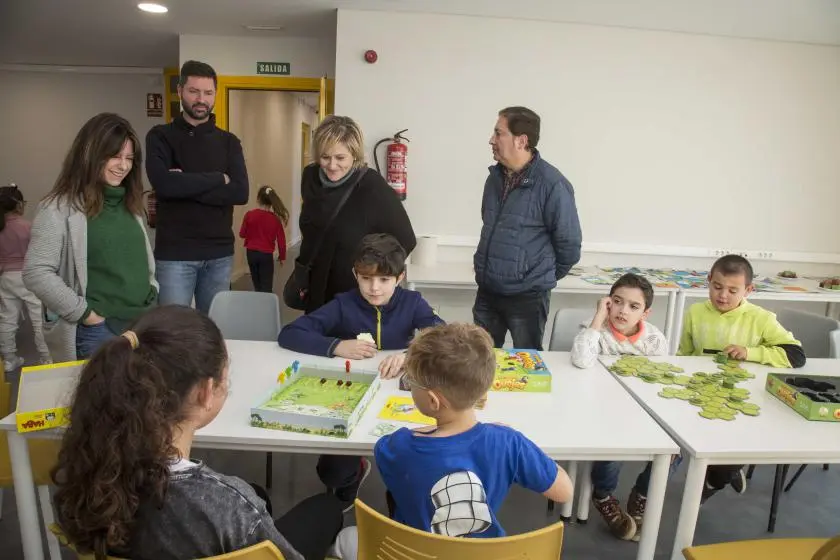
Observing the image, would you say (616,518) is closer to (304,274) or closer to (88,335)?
(304,274)

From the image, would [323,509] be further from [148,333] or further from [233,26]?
[233,26]

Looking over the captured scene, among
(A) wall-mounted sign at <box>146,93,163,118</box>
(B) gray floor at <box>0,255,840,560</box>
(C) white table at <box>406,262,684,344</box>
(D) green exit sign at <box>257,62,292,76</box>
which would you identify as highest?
(D) green exit sign at <box>257,62,292,76</box>

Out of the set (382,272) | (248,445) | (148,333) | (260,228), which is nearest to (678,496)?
(382,272)

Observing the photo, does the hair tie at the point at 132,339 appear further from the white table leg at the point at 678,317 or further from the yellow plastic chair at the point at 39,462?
the white table leg at the point at 678,317

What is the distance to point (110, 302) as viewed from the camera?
6.89 feet

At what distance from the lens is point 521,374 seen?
6.48 feet

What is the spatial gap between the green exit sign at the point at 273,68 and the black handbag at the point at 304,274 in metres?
3.32

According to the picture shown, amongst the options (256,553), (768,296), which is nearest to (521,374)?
(256,553)

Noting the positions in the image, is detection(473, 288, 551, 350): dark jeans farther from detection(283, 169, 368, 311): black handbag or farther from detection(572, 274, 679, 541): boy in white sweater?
detection(283, 169, 368, 311): black handbag

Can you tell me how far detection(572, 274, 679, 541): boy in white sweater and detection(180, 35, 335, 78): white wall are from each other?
3.85 meters

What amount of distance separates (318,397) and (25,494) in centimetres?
82

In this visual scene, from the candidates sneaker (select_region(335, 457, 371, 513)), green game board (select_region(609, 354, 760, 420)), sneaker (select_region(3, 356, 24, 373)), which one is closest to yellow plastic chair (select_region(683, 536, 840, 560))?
green game board (select_region(609, 354, 760, 420))

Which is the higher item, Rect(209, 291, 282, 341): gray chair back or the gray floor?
Rect(209, 291, 282, 341): gray chair back

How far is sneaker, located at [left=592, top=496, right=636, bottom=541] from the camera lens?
2219 mm
